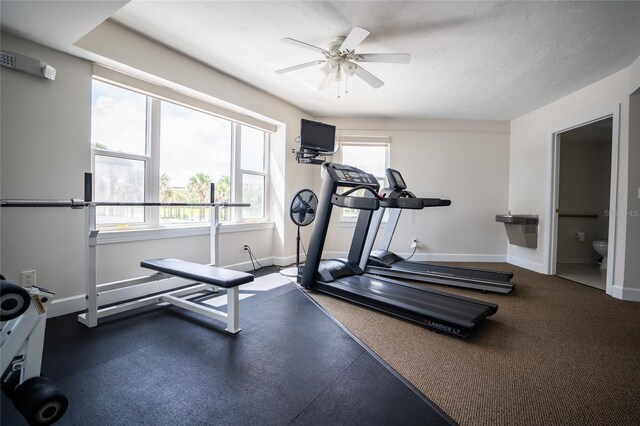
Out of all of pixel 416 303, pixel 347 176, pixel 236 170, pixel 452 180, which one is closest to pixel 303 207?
pixel 347 176

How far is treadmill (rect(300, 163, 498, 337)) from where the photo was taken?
2.34 meters

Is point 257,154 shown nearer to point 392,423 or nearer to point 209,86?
point 209,86

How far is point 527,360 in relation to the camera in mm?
1891

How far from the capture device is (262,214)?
4.67 m

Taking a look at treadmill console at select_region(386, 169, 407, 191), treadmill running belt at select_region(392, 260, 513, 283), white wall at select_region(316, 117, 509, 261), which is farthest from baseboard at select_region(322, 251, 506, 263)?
treadmill console at select_region(386, 169, 407, 191)

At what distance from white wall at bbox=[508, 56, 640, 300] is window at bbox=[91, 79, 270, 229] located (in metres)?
4.25

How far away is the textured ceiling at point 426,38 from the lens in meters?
2.31

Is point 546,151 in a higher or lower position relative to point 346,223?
higher

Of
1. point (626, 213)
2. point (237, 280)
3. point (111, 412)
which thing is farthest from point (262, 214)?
point (626, 213)

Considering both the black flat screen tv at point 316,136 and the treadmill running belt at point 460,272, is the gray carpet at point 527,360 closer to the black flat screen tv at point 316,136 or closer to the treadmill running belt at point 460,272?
the treadmill running belt at point 460,272

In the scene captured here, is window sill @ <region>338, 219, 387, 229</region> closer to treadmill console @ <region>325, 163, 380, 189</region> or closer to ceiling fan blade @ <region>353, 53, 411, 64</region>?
treadmill console @ <region>325, 163, 380, 189</region>

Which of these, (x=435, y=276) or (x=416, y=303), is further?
(x=435, y=276)

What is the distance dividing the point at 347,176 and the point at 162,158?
2.01 meters

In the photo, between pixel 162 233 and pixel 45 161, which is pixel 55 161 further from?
pixel 162 233
